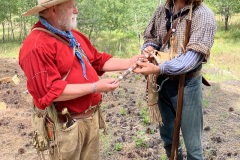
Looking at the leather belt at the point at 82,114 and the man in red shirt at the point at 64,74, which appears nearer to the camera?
the man in red shirt at the point at 64,74

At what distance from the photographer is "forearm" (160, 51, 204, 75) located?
2.98 meters

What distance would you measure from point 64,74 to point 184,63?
104 cm

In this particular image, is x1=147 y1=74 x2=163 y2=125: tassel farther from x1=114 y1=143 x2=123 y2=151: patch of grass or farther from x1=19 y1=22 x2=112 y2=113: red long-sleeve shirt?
x1=114 y1=143 x2=123 y2=151: patch of grass

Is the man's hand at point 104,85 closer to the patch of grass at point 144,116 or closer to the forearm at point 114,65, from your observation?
the forearm at point 114,65

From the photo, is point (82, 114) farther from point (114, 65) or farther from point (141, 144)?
point (141, 144)

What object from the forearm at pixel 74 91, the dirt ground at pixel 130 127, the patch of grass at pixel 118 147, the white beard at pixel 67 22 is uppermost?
the white beard at pixel 67 22

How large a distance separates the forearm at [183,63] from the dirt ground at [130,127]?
2.24m

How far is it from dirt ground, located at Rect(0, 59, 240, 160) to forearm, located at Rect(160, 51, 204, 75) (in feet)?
7.35

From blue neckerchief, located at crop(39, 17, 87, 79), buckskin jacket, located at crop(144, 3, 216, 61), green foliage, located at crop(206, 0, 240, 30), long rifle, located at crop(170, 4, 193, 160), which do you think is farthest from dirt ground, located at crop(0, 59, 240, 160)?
green foliage, located at crop(206, 0, 240, 30)

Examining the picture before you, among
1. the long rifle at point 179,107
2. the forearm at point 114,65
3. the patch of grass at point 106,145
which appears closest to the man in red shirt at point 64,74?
the forearm at point 114,65

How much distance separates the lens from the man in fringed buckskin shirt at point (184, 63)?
117 inches

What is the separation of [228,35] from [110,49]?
301 inches

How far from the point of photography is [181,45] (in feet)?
10.2

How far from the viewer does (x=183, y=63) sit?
117 inches
